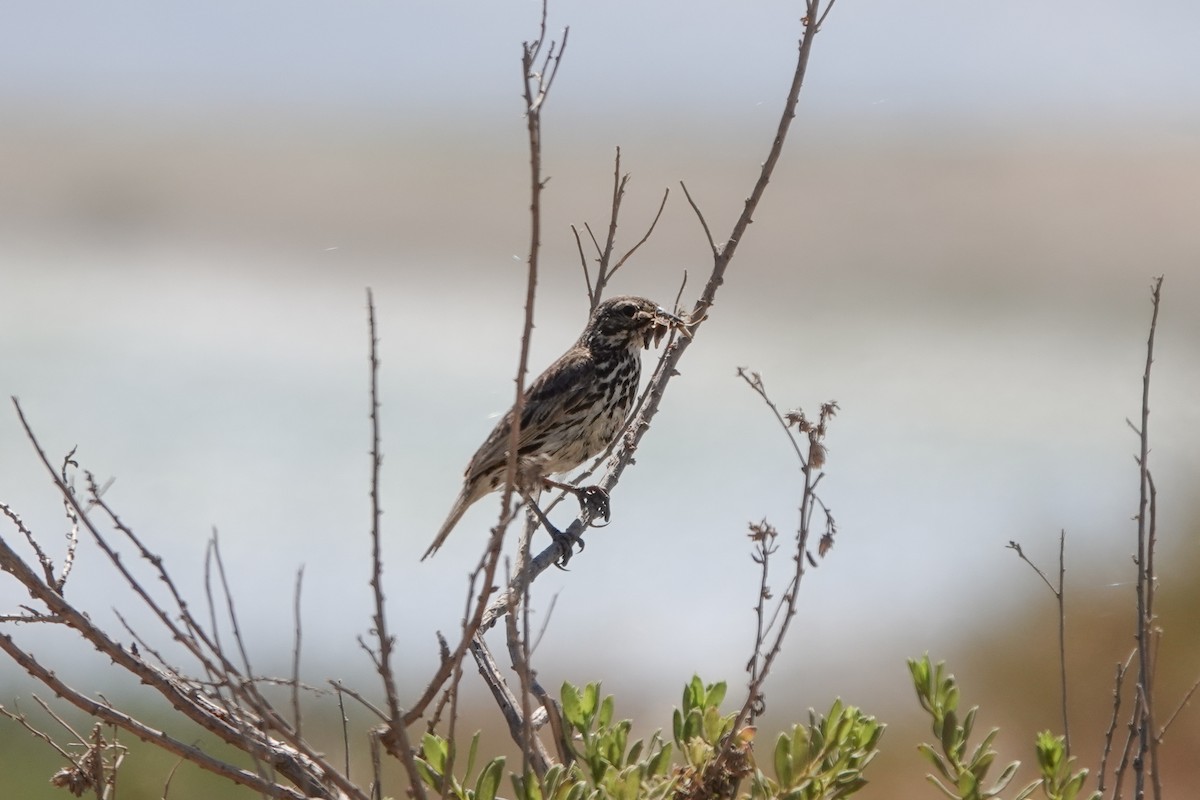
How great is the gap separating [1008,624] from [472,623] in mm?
8138

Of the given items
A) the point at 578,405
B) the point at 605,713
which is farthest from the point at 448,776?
the point at 578,405

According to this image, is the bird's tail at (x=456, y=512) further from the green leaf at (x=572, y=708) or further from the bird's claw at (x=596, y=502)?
the green leaf at (x=572, y=708)

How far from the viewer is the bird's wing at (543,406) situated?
19.2 ft

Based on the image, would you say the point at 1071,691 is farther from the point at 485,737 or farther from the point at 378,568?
the point at 378,568

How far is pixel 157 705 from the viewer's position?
8320 millimetres

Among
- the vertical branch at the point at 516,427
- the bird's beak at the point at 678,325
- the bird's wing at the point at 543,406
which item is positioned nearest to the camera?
the vertical branch at the point at 516,427

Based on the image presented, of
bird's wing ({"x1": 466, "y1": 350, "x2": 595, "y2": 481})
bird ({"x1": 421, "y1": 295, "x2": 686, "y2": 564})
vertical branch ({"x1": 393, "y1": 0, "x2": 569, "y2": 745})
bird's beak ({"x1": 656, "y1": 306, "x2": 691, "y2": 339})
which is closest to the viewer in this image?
vertical branch ({"x1": 393, "y1": 0, "x2": 569, "y2": 745})

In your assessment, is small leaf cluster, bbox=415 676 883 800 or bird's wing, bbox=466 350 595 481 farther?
bird's wing, bbox=466 350 595 481

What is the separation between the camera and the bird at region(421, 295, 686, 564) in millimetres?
5750

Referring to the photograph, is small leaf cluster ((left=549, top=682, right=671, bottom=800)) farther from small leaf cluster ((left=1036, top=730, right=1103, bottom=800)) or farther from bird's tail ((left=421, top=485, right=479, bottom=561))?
bird's tail ((left=421, top=485, right=479, bottom=561))

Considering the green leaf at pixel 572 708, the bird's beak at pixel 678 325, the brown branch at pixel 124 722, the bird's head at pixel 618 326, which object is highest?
the bird's beak at pixel 678 325

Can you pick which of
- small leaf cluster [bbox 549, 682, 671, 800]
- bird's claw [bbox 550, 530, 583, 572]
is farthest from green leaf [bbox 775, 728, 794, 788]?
bird's claw [bbox 550, 530, 583, 572]

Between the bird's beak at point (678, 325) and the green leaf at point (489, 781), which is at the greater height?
the bird's beak at point (678, 325)

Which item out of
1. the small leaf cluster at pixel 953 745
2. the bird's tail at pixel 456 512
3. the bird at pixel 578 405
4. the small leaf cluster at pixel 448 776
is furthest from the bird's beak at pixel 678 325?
the small leaf cluster at pixel 448 776
